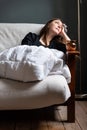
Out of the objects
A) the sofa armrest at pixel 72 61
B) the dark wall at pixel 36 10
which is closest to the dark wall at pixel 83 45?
the dark wall at pixel 36 10

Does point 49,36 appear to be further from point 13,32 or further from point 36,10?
point 36,10

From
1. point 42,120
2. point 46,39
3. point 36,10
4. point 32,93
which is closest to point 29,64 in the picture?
point 32,93

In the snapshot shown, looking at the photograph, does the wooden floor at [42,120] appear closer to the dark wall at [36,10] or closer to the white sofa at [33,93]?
the white sofa at [33,93]

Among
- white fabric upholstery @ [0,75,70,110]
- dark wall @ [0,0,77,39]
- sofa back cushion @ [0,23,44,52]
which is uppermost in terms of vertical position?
dark wall @ [0,0,77,39]

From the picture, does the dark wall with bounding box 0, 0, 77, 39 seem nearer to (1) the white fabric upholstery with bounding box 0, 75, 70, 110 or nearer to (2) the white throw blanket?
(2) the white throw blanket

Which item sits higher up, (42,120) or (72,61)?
(72,61)

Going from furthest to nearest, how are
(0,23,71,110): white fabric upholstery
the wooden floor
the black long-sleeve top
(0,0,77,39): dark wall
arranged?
(0,0,77,39): dark wall, the black long-sleeve top, the wooden floor, (0,23,71,110): white fabric upholstery

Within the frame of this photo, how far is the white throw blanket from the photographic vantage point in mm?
1529

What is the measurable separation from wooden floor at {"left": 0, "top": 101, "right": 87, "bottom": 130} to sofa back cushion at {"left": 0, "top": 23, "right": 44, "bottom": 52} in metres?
0.60

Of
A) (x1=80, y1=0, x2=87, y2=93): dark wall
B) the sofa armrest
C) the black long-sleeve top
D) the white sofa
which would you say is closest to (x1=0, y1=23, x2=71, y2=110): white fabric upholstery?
the white sofa

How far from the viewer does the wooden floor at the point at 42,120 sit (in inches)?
69.6

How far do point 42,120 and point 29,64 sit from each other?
1.89 ft

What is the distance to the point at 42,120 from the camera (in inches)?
75.5

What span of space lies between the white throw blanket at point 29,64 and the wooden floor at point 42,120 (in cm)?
38
